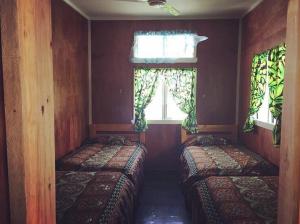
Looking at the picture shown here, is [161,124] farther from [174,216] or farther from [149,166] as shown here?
[174,216]

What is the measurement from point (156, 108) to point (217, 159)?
1660 mm

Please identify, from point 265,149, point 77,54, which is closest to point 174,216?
point 265,149

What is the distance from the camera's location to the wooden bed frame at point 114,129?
4.84 m

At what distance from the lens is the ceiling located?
3.83m

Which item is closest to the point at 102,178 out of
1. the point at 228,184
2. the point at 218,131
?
the point at 228,184

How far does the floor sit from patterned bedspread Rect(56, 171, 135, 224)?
526 mm

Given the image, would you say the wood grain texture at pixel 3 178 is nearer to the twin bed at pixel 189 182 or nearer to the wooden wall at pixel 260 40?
the twin bed at pixel 189 182

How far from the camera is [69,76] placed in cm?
395

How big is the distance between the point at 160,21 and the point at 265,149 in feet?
8.77

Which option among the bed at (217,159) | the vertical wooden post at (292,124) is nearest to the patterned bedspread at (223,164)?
the bed at (217,159)

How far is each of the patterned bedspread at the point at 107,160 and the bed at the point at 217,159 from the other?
0.66 metres

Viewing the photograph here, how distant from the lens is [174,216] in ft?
10.8

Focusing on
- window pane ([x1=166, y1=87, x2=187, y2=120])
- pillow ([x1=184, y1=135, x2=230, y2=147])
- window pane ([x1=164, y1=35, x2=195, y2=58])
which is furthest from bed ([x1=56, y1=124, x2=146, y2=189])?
window pane ([x1=164, y1=35, x2=195, y2=58])

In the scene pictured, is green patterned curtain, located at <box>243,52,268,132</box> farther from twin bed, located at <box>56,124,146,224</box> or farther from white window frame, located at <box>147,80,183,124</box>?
twin bed, located at <box>56,124,146,224</box>
